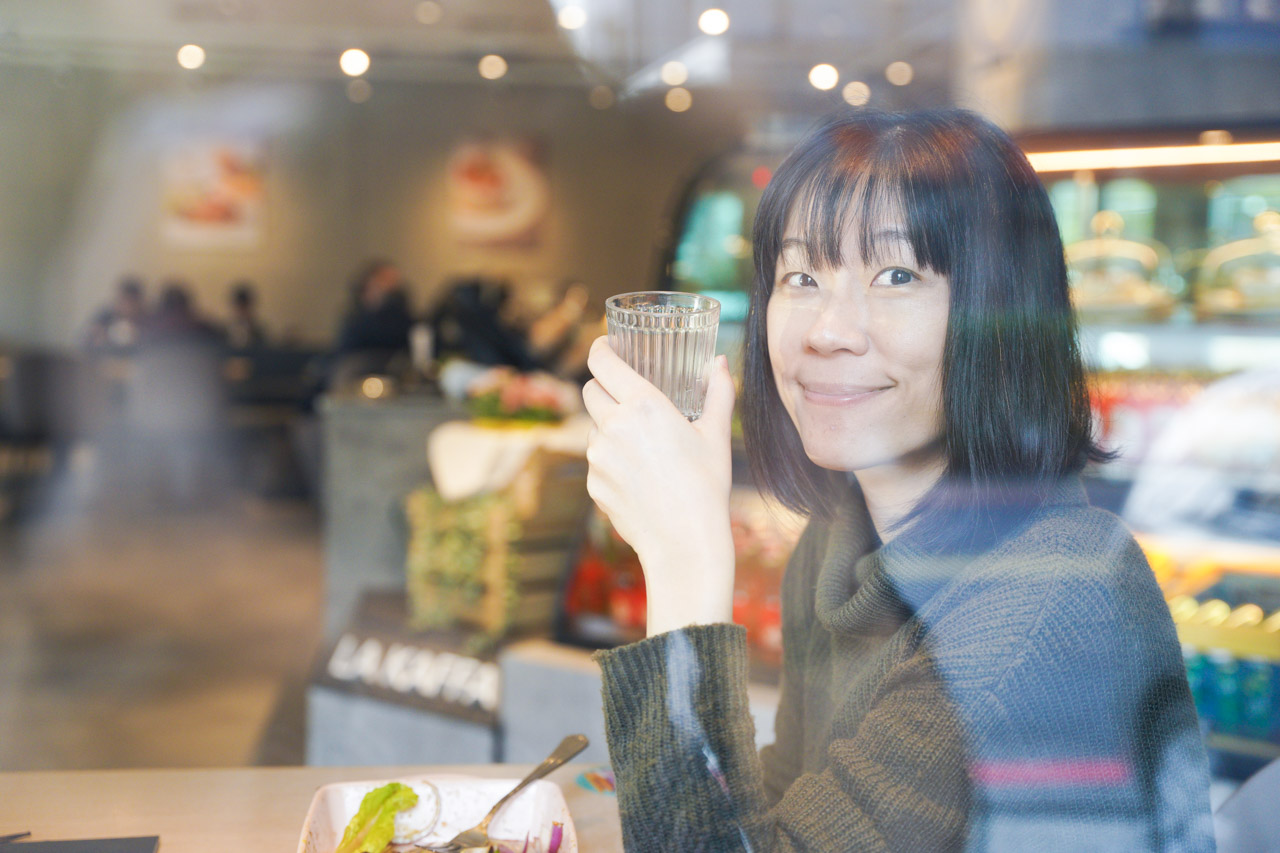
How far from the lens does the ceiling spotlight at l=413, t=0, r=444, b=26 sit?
6.05m

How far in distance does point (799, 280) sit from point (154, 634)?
11.5ft

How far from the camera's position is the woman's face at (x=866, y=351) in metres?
0.75

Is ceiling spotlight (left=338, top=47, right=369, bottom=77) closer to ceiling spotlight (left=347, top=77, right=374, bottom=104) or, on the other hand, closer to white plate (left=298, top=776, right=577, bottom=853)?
ceiling spotlight (left=347, top=77, right=374, bottom=104)

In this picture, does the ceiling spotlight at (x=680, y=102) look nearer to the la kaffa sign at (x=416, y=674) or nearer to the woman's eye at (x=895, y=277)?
the la kaffa sign at (x=416, y=674)

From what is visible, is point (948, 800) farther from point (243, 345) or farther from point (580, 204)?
point (580, 204)

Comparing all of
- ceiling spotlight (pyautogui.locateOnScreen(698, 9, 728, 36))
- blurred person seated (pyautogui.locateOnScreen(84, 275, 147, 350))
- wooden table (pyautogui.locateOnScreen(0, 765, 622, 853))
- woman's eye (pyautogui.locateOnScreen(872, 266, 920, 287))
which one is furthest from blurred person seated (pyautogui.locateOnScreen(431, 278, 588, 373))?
blurred person seated (pyautogui.locateOnScreen(84, 275, 147, 350))

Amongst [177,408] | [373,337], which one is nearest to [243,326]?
[177,408]

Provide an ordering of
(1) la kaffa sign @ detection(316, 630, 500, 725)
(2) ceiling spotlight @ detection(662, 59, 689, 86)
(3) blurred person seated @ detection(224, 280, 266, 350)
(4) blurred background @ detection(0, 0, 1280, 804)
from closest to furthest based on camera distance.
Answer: (4) blurred background @ detection(0, 0, 1280, 804) < (2) ceiling spotlight @ detection(662, 59, 689, 86) < (1) la kaffa sign @ detection(316, 630, 500, 725) < (3) blurred person seated @ detection(224, 280, 266, 350)

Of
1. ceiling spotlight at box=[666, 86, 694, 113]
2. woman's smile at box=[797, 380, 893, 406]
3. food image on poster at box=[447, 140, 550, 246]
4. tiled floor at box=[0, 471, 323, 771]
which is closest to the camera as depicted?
woman's smile at box=[797, 380, 893, 406]

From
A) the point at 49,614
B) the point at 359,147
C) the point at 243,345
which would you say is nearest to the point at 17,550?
the point at 49,614

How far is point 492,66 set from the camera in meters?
7.69

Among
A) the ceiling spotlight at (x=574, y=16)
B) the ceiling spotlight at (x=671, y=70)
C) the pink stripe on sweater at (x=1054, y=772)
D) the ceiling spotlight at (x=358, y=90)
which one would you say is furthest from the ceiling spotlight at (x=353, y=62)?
the pink stripe on sweater at (x=1054, y=772)

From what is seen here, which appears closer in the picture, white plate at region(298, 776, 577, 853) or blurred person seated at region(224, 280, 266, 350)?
white plate at region(298, 776, 577, 853)

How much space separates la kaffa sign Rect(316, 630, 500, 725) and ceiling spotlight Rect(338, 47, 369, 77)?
19.5 feet
